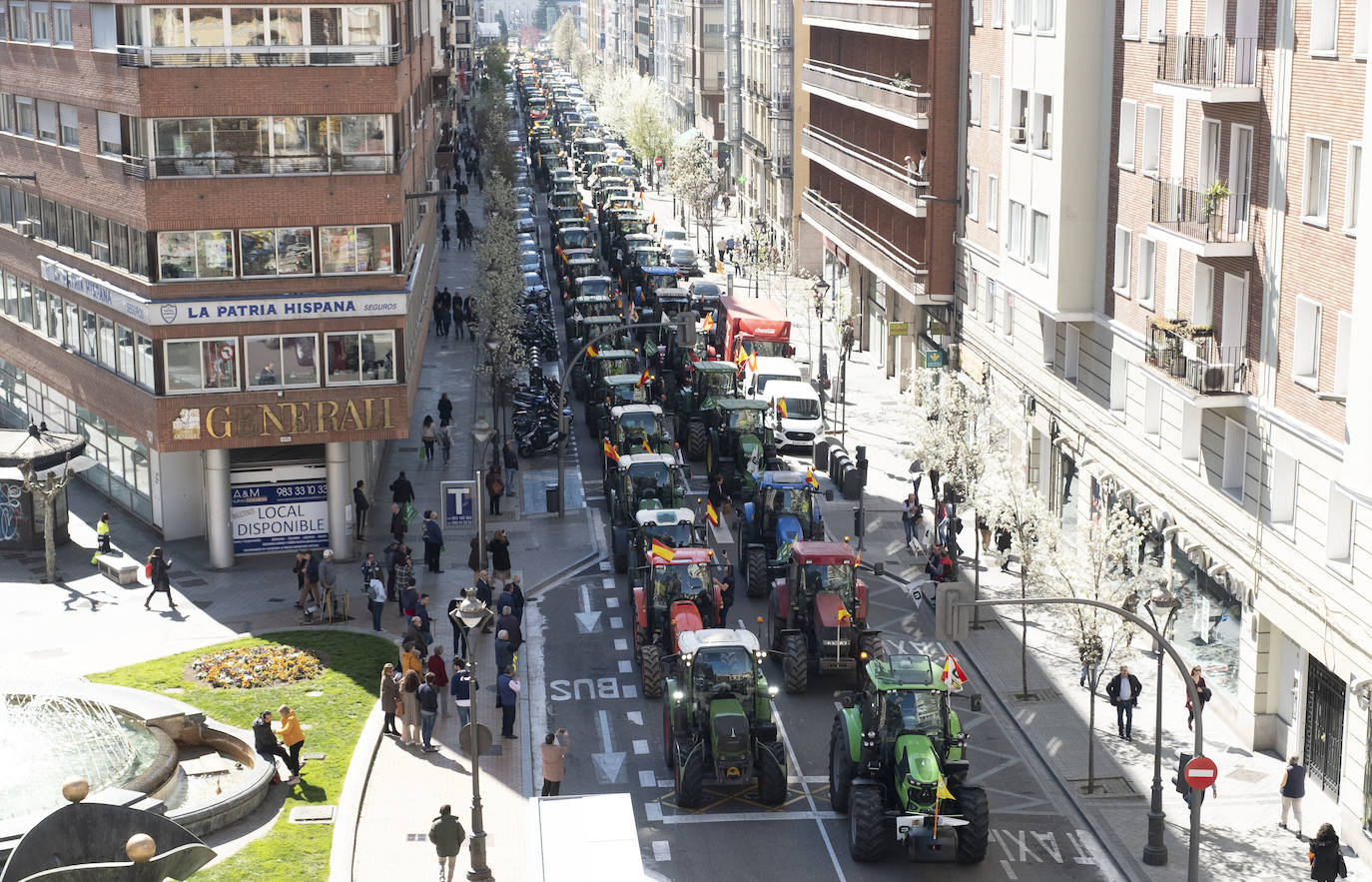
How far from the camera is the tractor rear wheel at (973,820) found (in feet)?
86.9

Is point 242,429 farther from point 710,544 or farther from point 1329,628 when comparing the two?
point 1329,628

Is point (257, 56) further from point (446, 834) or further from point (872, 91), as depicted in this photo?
point (872, 91)

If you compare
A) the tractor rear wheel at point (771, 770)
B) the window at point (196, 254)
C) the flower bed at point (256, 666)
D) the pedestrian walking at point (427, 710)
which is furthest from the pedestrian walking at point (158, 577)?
the tractor rear wheel at point (771, 770)

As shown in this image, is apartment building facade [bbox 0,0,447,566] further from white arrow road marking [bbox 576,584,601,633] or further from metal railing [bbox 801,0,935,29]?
metal railing [bbox 801,0,935,29]

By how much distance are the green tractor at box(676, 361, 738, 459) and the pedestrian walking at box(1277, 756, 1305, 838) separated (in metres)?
28.3

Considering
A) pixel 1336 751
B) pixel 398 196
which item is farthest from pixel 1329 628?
pixel 398 196

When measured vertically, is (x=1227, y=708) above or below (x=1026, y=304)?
below

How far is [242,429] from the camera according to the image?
143 ft

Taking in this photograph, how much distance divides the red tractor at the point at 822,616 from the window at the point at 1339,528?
8839 mm

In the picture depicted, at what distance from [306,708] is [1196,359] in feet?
62.7

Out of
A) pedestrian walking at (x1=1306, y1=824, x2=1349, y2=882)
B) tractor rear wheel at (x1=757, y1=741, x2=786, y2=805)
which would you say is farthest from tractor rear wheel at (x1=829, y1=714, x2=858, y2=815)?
pedestrian walking at (x1=1306, y1=824, x2=1349, y2=882)

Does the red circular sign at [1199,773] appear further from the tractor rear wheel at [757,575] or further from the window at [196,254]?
the window at [196,254]

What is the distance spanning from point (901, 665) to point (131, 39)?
25.8m

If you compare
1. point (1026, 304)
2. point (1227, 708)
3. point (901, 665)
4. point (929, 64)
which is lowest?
point (1227, 708)
